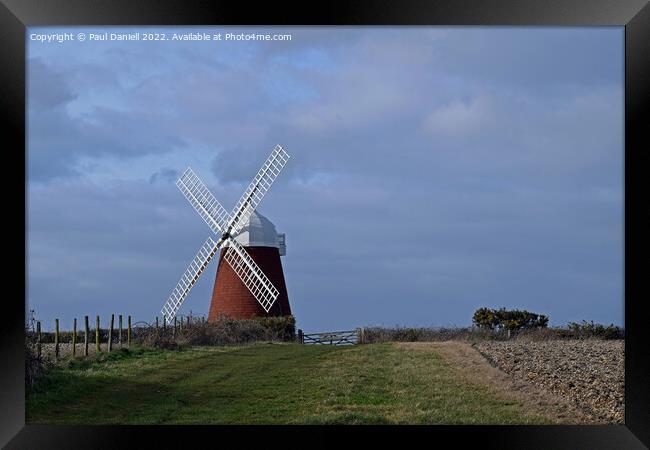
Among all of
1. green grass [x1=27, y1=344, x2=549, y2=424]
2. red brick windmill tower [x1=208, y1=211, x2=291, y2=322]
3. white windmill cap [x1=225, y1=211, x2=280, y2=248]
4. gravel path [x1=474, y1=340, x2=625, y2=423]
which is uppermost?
white windmill cap [x1=225, y1=211, x2=280, y2=248]

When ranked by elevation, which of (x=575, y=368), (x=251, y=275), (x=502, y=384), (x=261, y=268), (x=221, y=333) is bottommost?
(x=502, y=384)

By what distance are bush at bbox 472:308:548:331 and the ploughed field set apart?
3.51 m

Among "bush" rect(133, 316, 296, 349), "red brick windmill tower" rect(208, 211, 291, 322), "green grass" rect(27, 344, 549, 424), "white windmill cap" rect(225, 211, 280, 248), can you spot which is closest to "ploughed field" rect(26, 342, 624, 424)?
"green grass" rect(27, 344, 549, 424)

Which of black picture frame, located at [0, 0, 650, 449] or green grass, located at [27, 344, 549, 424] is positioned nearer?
black picture frame, located at [0, 0, 650, 449]

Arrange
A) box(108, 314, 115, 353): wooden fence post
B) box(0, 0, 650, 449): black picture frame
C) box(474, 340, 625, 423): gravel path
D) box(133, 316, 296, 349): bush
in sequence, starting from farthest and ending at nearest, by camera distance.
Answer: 1. box(133, 316, 296, 349): bush
2. box(108, 314, 115, 353): wooden fence post
3. box(474, 340, 625, 423): gravel path
4. box(0, 0, 650, 449): black picture frame

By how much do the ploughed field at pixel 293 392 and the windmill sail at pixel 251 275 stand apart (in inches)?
189

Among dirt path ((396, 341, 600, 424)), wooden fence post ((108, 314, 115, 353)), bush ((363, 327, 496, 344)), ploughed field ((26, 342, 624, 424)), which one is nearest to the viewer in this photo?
dirt path ((396, 341, 600, 424))

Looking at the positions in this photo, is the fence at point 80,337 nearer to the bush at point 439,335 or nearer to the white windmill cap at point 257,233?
the white windmill cap at point 257,233

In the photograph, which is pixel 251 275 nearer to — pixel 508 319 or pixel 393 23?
pixel 508 319

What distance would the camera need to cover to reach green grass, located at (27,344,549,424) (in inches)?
399

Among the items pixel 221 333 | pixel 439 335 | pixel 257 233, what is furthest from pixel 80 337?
pixel 439 335

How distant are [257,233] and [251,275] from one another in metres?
1.27

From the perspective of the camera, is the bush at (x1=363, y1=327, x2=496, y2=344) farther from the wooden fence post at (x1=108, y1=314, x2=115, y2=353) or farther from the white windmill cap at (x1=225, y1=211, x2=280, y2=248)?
the wooden fence post at (x1=108, y1=314, x2=115, y2=353)

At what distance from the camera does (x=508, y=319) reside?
64.1ft
